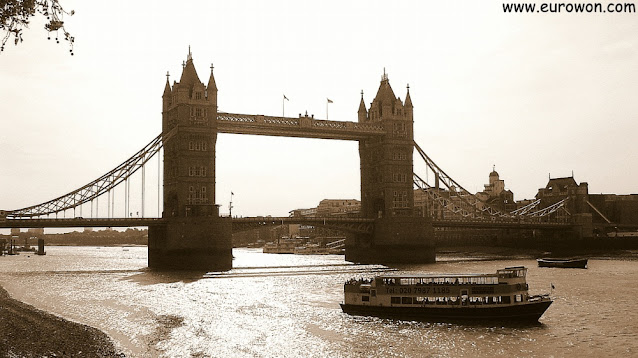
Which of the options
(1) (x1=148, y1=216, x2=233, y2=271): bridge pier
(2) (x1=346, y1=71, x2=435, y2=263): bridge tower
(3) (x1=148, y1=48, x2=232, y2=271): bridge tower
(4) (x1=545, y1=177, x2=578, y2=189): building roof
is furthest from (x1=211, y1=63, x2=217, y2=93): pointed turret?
(4) (x1=545, y1=177, x2=578, y2=189): building roof

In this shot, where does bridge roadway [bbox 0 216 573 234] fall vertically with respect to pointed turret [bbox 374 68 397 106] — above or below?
below

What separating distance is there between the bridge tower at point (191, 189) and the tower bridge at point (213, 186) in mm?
118

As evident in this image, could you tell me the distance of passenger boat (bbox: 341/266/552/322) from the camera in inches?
1718

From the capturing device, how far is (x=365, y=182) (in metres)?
105

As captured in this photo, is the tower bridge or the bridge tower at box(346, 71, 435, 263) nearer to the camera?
the tower bridge

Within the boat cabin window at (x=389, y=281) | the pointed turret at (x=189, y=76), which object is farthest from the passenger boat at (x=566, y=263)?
the pointed turret at (x=189, y=76)

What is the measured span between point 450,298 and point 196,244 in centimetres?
4211

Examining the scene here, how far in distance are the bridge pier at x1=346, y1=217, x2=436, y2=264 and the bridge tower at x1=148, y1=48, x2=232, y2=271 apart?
80.7ft

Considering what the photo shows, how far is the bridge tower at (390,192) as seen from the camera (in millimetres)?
97250

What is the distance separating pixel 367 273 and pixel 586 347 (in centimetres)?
4260

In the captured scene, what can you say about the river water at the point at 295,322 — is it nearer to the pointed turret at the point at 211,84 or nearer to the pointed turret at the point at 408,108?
the pointed turret at the point at 211,84

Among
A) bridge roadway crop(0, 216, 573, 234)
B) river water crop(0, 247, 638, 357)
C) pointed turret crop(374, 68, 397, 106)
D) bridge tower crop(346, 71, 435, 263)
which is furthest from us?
pointed turret crop(374, 68, 397, 106)

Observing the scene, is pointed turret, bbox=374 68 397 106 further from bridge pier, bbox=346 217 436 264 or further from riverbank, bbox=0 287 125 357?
riverbank, bbox=0 287 125 357

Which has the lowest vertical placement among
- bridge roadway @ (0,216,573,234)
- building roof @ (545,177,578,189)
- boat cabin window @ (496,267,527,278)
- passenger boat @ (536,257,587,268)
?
passenger boat @ (536,257,587,268)
